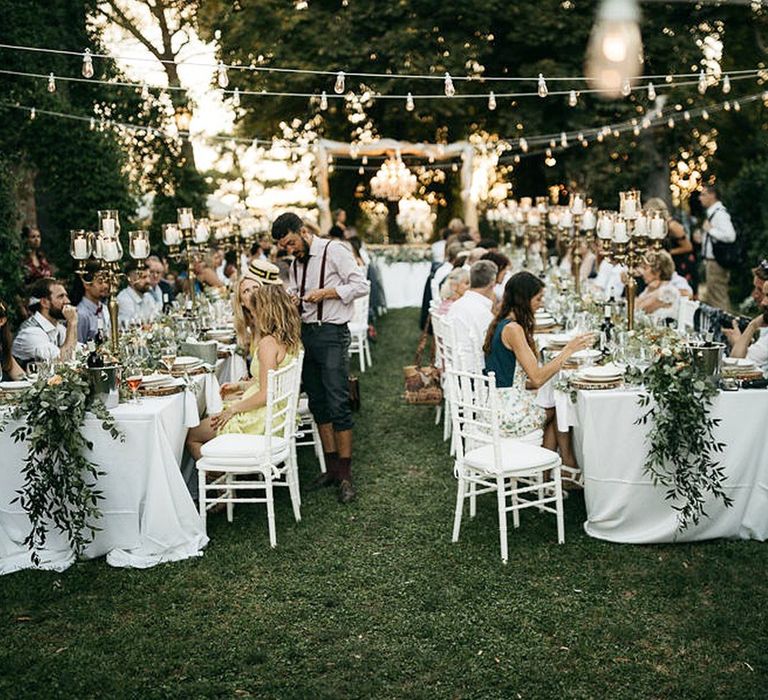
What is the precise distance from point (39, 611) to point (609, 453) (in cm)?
298

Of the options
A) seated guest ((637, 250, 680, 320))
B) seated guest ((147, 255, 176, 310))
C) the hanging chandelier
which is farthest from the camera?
the hanging chandelier

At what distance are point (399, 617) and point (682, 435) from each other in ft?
5.65

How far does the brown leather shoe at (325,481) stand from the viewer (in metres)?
6.36

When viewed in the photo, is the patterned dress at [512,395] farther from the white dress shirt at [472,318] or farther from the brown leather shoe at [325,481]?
the brown leather shoe at [325,481]

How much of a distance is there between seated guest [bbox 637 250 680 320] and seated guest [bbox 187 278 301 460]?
11.7 feet

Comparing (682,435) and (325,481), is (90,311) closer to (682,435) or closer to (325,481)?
(325,481)

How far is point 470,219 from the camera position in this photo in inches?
784

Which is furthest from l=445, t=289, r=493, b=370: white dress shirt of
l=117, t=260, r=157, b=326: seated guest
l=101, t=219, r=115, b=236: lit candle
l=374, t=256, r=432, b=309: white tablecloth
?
l=374, t=256, r=432, b=309: white tablecloth

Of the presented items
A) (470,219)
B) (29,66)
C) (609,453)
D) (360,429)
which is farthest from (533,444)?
(470,219)

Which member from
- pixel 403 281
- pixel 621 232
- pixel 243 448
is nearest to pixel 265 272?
pixel 243 448

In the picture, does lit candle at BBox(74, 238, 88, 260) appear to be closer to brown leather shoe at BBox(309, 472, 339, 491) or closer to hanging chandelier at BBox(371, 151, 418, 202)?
brown leather shoe at BBox(309, 472, 339, 491)

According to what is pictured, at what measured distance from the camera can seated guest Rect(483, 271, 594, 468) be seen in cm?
536

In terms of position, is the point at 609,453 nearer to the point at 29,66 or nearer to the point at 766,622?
the point at 766,622

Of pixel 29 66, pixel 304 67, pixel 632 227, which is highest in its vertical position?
pixel 304 67
